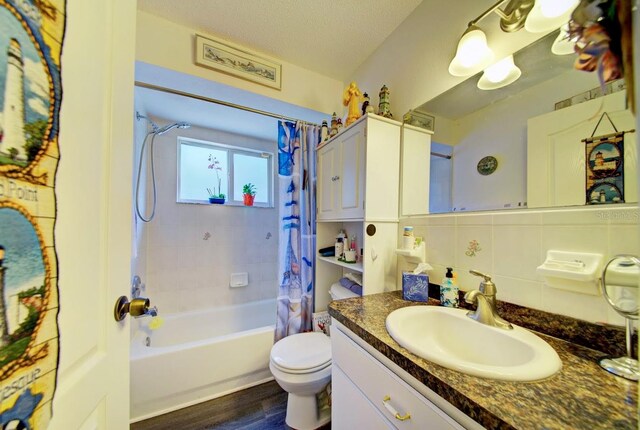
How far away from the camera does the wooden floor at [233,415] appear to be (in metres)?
1.32

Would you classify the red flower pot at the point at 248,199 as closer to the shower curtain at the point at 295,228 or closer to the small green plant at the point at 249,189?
the small green plant at the point at 249,189

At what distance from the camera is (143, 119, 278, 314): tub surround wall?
6.91 ft

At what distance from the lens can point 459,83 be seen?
1.05 m

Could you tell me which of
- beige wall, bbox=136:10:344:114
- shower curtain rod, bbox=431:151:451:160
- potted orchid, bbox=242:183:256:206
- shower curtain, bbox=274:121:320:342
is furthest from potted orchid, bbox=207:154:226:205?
shower curtain rod, bbox=431:151:451:160

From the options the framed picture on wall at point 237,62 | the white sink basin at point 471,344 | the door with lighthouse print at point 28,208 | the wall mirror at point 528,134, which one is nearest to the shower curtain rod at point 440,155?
the wall mirror at point 528,134

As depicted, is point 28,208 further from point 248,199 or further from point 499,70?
point 248,199

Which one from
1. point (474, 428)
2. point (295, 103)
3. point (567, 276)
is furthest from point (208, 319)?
point (567, 276)

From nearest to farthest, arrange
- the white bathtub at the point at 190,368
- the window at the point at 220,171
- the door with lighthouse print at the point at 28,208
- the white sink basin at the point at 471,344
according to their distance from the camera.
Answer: the door with lighthouse print at the point at 28,208 → the white sink basin at the point at 471,344 → the white bathtub at the point at 190,368 → the window at the point at 220,171

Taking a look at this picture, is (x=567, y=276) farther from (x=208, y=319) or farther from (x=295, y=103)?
(x=208, y=319)

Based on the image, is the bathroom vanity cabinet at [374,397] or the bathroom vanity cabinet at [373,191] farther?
the bathroom vanity cabinet at [373,191]

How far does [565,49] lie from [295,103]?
4.83ft

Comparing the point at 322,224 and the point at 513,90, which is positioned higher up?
the point at 513,90

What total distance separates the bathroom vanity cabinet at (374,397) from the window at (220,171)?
1998 millimetres

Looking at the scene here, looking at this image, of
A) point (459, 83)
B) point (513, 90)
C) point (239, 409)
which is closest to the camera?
point (513, 90)
